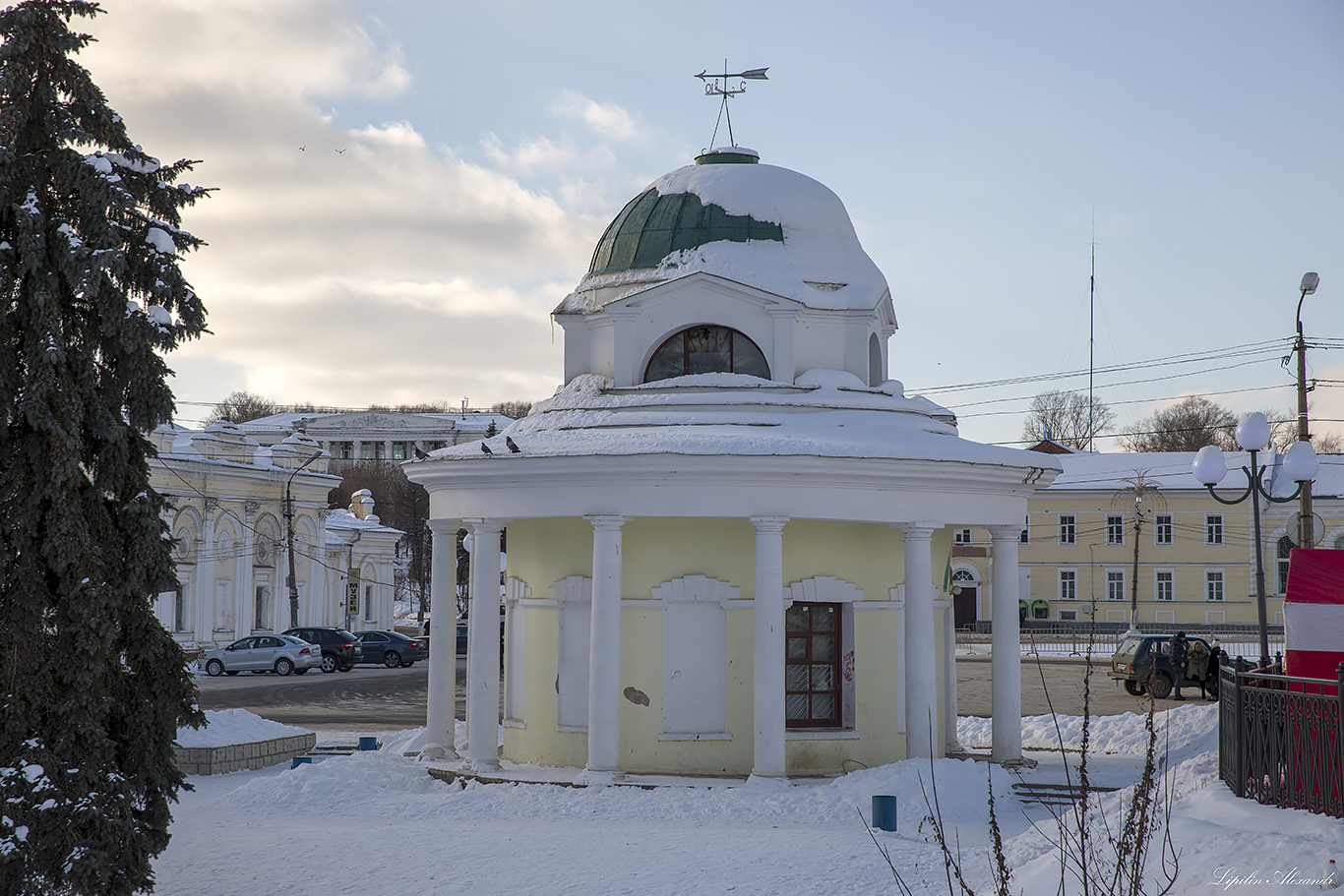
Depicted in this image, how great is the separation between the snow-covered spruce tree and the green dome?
7.85 meters

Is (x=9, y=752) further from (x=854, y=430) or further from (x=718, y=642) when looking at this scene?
(x=854, y=430)

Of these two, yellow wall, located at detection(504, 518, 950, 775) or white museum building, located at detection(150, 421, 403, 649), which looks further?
white museum building, located at detection(150, 421, 403, 649)

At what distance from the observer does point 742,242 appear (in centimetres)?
1673

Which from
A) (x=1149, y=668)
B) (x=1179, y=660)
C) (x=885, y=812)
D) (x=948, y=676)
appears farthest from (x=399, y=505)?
(x=885, y=812)

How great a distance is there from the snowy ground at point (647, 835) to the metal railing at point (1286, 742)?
176mm

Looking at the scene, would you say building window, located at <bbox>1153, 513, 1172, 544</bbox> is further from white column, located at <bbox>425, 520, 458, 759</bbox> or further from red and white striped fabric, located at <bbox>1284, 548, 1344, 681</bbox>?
red and white striped fabric, located at <bbox>1284, 548, 1344, 681</bbox>

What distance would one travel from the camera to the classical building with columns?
14.4m

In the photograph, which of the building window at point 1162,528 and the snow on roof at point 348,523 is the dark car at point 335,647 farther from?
the building window at point 1162,528

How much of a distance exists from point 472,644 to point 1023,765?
7.22 meters

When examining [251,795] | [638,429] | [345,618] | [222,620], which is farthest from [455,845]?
[345,618]

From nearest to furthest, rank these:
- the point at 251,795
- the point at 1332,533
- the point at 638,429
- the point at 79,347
Answer: 1. the point at 79,347
2. the point at 251,795
3. the point at 638,429
4. the point at 1332,533

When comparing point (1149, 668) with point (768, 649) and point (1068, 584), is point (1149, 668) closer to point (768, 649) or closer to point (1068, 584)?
point (768, 649)

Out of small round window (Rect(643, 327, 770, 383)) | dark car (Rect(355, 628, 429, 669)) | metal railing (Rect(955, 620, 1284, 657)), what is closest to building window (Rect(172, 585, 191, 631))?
dark car (Rect(355, 628, 429, 669))

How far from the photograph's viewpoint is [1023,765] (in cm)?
1566
